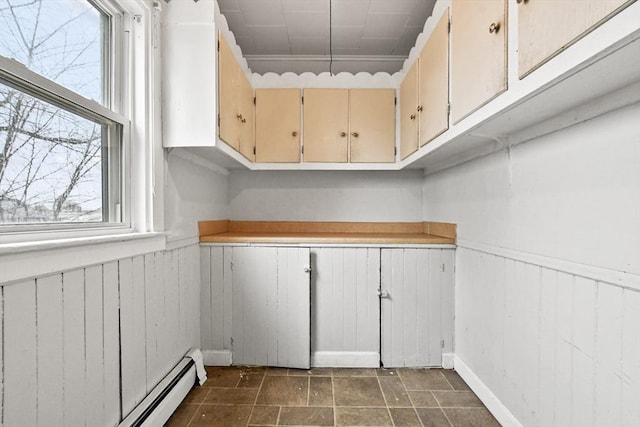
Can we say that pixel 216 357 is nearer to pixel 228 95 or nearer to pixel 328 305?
pixel 328 305

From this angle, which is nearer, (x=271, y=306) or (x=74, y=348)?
(x=74, y=348)

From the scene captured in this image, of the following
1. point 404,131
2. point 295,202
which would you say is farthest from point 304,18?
point 295,202

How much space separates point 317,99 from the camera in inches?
93.9

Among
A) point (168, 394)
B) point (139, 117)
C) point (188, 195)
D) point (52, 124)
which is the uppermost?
point (139, 117)

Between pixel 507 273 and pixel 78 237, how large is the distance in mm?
1990

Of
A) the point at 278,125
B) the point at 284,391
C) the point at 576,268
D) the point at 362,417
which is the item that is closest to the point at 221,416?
the point at 284,391

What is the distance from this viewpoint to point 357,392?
1850 mm

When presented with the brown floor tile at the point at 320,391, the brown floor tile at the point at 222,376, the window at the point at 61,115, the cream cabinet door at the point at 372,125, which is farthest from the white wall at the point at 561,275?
the window at the point at 61,115

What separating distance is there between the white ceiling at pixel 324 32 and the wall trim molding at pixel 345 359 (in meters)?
2.45

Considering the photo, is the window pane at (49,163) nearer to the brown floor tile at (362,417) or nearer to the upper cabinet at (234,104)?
the upper cabinet at (234,104)

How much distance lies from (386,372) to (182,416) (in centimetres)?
131

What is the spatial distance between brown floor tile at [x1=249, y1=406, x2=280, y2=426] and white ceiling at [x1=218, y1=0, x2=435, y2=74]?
8.63 ft

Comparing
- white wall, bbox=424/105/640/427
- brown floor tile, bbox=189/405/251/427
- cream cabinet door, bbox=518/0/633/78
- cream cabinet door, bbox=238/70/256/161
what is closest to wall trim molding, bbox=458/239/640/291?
white wall, bbox=424/105/640/427

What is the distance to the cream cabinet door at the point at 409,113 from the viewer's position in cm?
202
